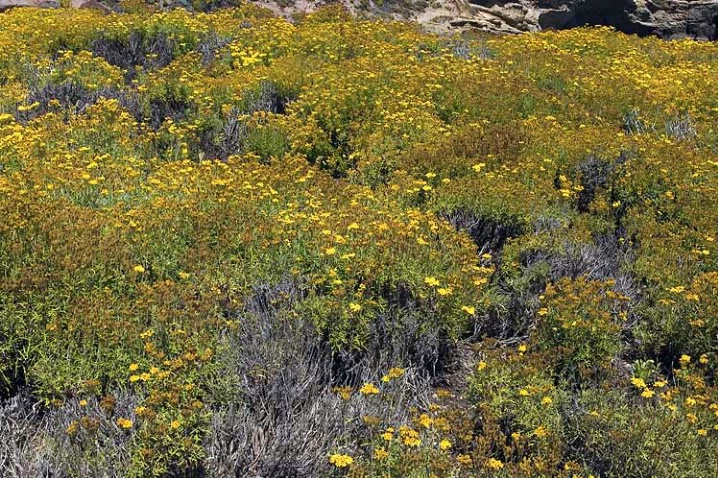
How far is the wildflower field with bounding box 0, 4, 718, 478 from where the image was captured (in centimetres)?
422

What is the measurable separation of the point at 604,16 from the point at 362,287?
1866 centimetres

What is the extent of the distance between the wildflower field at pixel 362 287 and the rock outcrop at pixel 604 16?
39.3 ft

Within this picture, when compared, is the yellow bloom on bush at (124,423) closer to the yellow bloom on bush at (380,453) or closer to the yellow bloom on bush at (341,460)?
the yellow bloom on bush at (341,460)

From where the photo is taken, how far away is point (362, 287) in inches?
202

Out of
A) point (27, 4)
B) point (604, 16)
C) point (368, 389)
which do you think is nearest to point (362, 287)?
point (368, 389)

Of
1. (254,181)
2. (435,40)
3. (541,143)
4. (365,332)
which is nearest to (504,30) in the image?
(435,40)

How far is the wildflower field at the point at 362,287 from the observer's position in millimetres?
4219

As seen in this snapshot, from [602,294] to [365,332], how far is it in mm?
1990

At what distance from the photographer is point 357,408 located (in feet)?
14.7

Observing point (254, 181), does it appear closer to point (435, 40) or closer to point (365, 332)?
point (365, 332)

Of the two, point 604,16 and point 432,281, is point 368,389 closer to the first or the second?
point 432,281

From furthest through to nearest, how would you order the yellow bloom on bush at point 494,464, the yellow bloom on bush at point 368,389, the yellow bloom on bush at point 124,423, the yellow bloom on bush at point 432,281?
the yellow bloom on bush at point 432,281, the yellow bloom on bush at point 368,389, the yellow bloom on bush at point 494,464, the yellow bloom on bush at point 124,423

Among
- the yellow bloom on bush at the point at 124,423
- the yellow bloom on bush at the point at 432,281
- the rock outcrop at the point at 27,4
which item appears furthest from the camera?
the rock outcrop at the point at 27,4

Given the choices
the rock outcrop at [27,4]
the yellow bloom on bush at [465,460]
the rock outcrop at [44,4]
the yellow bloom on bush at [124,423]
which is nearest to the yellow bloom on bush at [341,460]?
the yellow bloom on bush at [465,460]
